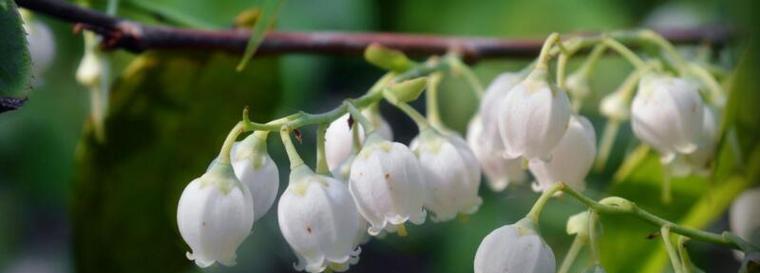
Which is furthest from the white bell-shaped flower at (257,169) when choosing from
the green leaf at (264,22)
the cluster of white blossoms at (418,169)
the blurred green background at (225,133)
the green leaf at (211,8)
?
the green leaf at (211,8)

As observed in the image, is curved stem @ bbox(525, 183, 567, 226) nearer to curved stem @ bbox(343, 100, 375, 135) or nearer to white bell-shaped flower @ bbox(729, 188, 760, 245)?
curved stem @ bbox(343, 100, 375, 135)

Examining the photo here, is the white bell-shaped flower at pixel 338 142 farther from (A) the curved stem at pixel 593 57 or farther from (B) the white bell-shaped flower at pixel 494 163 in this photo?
(A) the curved stem at pixel 593 57

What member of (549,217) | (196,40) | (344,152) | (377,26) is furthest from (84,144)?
(549,217)

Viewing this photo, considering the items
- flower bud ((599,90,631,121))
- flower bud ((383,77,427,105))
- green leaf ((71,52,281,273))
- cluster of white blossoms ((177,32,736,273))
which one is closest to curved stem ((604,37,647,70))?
cluster of white blossoms ((177,32,736,273))

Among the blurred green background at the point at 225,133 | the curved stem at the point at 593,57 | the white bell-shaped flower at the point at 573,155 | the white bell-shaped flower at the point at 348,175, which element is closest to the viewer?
the white bell-shaped flower at the point at 348,175

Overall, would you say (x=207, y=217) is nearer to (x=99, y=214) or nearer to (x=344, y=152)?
(x=344, y=152)

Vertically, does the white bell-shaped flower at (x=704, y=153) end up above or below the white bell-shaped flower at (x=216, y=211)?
below

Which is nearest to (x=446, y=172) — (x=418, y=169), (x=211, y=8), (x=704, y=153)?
(x=418, y=169)
